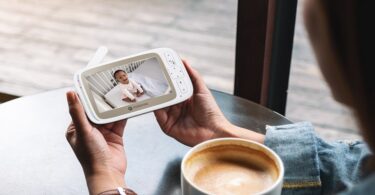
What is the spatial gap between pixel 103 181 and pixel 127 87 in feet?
0.43

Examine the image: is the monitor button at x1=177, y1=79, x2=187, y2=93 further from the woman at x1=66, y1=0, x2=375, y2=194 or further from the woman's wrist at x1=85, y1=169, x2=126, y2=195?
the woman's wrist at x1=85, y1=169, x2=126, y2=195

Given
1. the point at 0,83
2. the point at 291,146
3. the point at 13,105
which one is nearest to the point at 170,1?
the point at 0,83

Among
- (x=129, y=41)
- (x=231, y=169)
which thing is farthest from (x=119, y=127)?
(x=129, y=41)

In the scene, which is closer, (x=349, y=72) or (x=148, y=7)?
(x=349, y=72)

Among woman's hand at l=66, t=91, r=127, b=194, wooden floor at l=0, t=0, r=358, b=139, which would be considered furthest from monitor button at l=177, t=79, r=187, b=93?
wooden floor at l=0, t=0, r=358, b=139

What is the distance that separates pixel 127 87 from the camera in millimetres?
801

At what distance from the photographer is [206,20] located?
2119 mm

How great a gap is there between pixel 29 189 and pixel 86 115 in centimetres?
11

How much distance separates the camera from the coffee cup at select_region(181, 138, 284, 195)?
2.08 ft

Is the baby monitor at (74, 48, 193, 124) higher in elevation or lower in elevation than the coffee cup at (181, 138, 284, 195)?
higher

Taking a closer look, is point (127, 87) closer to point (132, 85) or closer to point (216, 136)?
point (132, 85)

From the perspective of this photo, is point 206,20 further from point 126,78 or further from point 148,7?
Result: point 126,78

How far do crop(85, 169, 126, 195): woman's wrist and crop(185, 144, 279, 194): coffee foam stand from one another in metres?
0.11

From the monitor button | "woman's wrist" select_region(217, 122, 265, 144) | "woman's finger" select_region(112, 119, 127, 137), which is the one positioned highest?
the monitor button
